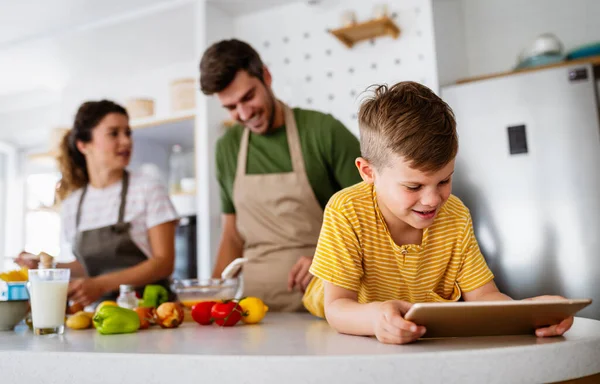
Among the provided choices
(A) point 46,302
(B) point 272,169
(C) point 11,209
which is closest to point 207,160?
(B) point 272,169

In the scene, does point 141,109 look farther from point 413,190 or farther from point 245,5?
point 413,190

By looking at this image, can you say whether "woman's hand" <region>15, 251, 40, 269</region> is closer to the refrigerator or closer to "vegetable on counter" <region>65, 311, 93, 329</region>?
"vegetable on counter" <region>65, 311, 93, 329</region>

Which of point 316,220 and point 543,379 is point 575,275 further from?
point 543,379

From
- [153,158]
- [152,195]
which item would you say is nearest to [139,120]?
[153,158]

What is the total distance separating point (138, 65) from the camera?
423 centimetres

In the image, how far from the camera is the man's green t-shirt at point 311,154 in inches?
65.6

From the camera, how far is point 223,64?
5.29 ft

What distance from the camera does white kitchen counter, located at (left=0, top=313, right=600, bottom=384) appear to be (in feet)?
2.09

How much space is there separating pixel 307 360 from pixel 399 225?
0.48 metres

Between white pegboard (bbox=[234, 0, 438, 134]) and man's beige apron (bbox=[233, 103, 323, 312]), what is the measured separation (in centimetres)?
136

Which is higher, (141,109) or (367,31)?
(367,31)

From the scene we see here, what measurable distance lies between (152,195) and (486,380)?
1420 mm

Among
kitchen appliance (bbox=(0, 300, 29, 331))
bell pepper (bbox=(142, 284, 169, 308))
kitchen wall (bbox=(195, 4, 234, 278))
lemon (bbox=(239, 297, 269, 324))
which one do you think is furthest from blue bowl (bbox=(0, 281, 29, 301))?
kitchen wall (bbox=(195, 4, 234, 278))

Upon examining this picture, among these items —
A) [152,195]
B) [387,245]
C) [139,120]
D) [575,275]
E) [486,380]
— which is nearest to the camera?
[486,380]
